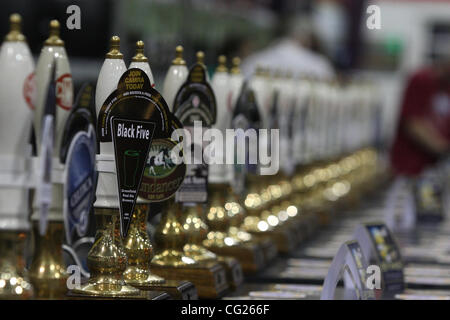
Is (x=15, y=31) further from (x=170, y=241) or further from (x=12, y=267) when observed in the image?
(x=170, y=241)

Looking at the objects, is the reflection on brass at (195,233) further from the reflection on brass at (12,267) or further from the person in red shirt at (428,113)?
the person in red shirt at (428,113)

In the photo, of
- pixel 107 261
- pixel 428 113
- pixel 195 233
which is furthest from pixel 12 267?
pixel 428 113

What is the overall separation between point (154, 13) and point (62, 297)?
4.22m

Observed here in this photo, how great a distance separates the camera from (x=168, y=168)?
1904mm

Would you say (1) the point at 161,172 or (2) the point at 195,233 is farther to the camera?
(2) the point at 195,233

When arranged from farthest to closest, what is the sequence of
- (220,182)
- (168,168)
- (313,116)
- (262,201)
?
(313,116) → (262,201) → (220,182) → (168,168)

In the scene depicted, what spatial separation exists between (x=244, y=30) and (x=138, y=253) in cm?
666

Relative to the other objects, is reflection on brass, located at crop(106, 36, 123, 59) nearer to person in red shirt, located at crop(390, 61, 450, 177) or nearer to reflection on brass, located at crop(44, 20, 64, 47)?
reflection on brass, located at crop(44, 20, 64, 47)

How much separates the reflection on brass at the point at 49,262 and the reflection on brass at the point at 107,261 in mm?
81

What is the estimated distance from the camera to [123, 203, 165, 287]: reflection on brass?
1929 mm

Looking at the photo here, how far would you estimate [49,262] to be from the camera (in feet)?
6.29

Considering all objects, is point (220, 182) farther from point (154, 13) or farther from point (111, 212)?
point (154, 13)

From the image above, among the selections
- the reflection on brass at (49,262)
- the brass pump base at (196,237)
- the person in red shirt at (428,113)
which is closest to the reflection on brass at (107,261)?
the reflection on brass at (49,262)
